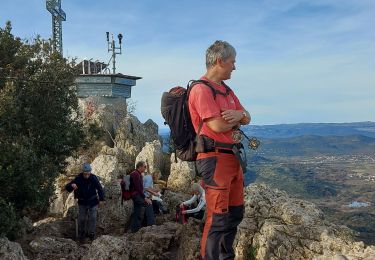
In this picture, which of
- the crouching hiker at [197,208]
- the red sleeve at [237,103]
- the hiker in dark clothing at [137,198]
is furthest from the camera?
the hiker in dark clothing at [137,198]

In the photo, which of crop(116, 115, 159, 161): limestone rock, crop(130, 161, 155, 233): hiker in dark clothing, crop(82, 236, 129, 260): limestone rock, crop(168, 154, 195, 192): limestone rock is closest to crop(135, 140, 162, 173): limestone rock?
crop(168, 154, 195, 192): limestone rock

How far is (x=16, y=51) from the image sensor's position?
51.0ft

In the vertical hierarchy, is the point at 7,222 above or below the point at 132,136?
below

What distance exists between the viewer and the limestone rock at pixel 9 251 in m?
7.83

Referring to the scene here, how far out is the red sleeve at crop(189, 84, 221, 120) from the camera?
19.0ft

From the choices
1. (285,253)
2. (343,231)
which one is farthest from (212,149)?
(343,231)

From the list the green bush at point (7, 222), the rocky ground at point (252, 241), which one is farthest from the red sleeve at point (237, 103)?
the green bush at point (7, 222)

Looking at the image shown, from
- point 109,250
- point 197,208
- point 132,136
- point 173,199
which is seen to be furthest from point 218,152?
point 132,136

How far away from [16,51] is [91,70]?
28.0 meters

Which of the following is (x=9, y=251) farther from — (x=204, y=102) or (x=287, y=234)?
(x=287, y=234)

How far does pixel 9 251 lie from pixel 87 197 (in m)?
6.39

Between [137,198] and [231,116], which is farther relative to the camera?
[137,198]

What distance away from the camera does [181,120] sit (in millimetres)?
6293

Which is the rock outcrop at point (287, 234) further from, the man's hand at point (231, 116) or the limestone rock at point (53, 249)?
the limestone rock at point (53, 249)
